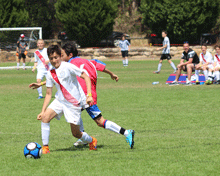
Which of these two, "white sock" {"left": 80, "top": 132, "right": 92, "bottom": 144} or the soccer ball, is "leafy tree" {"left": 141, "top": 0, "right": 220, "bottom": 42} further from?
the soccer ball

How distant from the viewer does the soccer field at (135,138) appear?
224 inches

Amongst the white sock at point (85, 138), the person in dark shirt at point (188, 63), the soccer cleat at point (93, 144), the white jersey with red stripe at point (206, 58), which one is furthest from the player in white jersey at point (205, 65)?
the white sock at point (85, 138)

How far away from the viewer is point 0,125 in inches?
363

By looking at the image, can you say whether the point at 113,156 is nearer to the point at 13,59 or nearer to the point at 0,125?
the point at 0,125

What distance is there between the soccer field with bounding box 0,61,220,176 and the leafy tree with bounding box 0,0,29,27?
24.6 meters

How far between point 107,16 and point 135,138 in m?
31.2

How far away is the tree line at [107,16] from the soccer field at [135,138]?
2388 centimetres

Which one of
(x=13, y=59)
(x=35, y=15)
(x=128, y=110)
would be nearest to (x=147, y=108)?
(x=128, y=110)

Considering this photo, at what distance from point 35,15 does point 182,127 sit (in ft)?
123

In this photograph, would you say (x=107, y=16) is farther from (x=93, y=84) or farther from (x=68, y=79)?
(x=68, y=79)

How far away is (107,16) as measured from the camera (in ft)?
125

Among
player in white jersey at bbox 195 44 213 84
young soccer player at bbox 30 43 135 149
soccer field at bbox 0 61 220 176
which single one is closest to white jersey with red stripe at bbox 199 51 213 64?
player in white jersey at bbox 195 44 213 84

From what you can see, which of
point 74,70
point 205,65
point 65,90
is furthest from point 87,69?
point 205,65

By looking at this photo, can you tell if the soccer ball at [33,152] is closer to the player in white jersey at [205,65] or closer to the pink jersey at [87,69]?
the pink jersey at [87,69]
